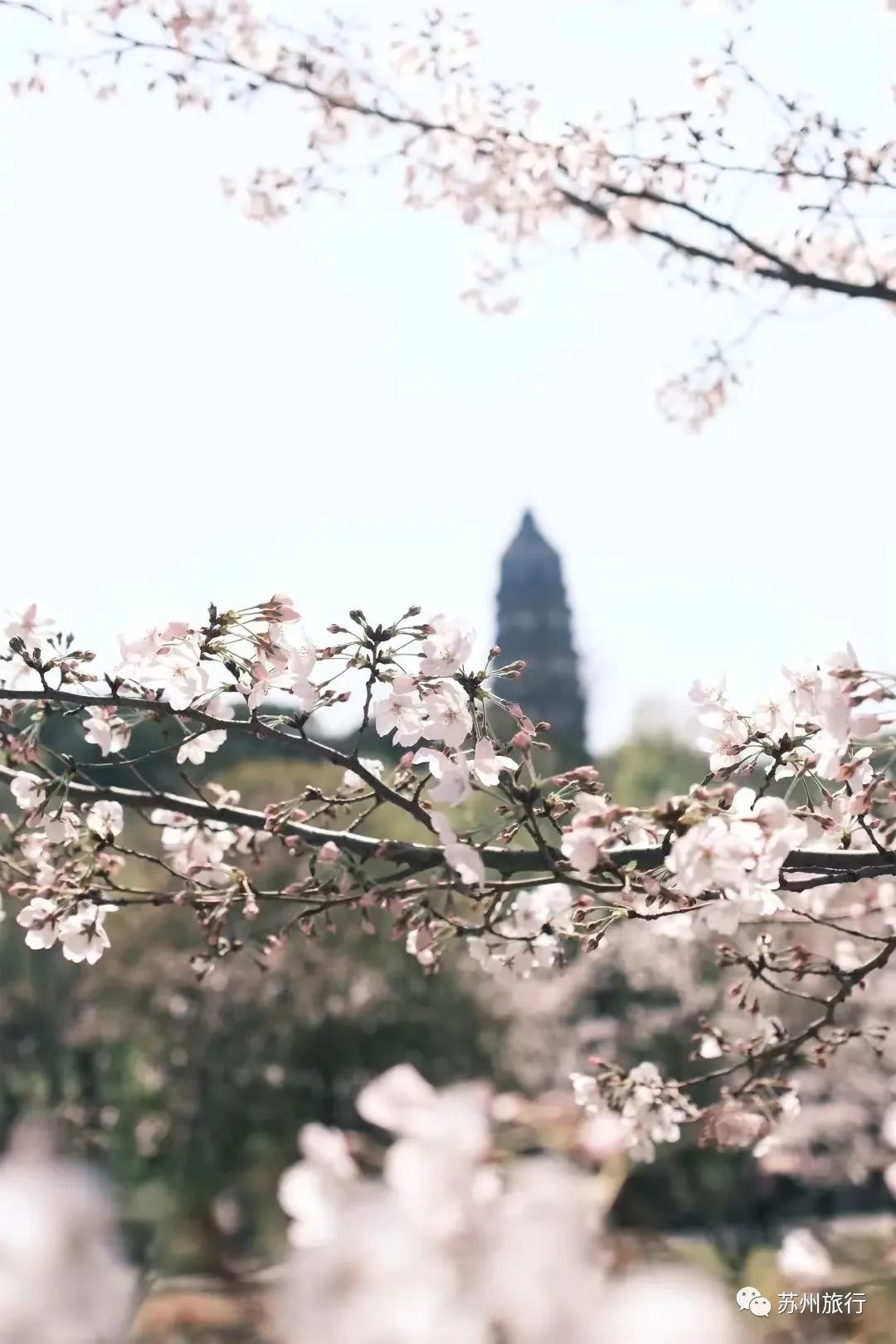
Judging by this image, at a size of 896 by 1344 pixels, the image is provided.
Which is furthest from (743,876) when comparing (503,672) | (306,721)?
(306,721)

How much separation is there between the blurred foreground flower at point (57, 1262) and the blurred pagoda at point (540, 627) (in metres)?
29.3

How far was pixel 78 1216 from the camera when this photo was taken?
664mm

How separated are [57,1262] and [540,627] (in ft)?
106

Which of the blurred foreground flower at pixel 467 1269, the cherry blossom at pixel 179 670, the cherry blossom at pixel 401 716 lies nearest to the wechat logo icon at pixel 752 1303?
the cherry blossom at pixel 401 716

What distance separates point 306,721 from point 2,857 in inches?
23.5

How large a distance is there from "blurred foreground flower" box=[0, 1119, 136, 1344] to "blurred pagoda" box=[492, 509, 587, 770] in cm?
2932

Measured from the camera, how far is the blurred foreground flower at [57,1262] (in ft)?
2.17

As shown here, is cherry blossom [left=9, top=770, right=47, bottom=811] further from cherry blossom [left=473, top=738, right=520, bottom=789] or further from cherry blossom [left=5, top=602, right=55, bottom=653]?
cherry blossom [left=473, top=738, right=520, bottom=789]

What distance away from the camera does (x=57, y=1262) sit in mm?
668

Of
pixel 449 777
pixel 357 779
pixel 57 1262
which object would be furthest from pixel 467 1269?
pixel 357 779

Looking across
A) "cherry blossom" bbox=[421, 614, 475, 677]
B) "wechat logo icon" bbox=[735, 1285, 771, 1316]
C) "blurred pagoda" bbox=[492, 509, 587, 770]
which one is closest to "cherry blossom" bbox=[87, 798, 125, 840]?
"cherry blossom" bbox=[421, 614, 475, 677]

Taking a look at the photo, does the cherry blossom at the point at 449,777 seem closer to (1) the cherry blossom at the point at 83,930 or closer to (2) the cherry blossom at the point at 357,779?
(2) the cherry blossom at the point at 357,779

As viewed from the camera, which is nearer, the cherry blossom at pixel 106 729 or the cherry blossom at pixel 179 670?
the cherry blossom at pixel 179 670

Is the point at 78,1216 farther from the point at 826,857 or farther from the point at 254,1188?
the point at 254,1188
